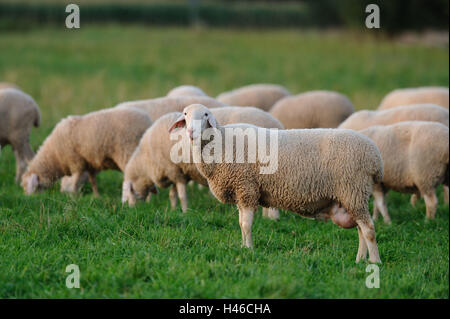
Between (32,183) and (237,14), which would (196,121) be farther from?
(237,14)

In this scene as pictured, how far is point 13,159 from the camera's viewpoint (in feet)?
30.6

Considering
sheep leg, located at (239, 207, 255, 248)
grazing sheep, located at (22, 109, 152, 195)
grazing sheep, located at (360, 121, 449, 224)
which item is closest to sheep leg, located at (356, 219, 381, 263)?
sheep leg, located at (239, 207, 255, 248)

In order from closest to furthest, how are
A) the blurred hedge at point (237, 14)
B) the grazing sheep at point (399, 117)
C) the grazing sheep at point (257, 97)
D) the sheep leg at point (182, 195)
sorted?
the sheep leg at point (182, 195) → the grazing sheep at point (399, 117) → the grazing sheep at point (257, 97) → the blurred hedge at point (237, 14)

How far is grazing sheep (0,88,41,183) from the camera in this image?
8281 mm

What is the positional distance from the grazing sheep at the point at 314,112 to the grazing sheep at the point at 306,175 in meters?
3.87

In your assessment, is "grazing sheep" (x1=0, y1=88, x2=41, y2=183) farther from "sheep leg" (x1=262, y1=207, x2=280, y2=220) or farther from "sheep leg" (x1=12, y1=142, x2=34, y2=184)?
"sheep leg" (x1=262, y1=207, x2=280, y2=220)

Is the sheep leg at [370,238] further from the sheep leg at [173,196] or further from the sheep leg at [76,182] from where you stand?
the sheep leg at [76,182]

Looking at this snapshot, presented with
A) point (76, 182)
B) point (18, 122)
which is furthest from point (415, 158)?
point (18, 122)

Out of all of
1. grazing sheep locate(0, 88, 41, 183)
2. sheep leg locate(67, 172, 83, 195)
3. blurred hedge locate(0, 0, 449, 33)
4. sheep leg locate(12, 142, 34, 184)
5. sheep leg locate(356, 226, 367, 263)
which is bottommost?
sheep leg locate(356, 226, 367, 263)

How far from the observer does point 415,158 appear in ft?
21.9

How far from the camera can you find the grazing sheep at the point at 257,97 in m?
9.66

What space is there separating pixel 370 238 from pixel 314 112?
4404 mm

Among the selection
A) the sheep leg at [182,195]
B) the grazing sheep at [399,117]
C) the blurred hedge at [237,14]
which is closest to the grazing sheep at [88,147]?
the sheep leg at [182,195]
